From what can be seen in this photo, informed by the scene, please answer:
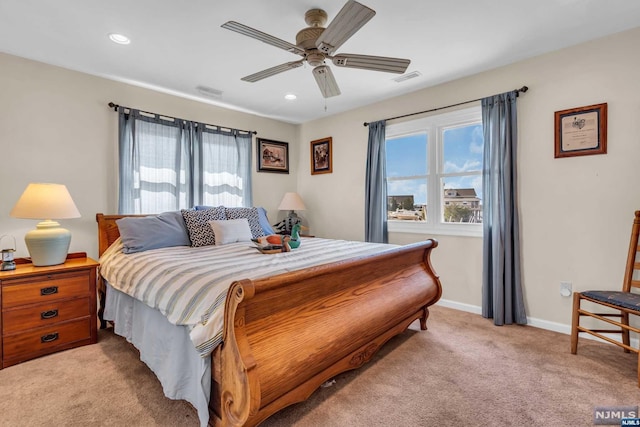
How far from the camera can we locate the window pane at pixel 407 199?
372cm

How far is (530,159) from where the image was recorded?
9.39 ft

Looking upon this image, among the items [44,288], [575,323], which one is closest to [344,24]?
[575,323]

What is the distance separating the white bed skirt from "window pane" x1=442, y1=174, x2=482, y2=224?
296 centimetres

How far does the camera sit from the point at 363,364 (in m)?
2.08

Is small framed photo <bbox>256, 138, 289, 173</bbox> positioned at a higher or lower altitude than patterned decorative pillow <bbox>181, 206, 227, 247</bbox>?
higher

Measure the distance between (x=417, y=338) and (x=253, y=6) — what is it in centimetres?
280

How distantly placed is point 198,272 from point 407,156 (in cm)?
293

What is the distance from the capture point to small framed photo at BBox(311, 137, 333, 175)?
180 inches

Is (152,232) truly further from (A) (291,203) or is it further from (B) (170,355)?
(A) (291,203)

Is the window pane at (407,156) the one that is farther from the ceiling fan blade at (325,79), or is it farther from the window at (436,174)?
the ceiling fan blade at (325,79)

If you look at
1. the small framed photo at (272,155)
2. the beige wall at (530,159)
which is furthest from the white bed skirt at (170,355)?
the small framed photo at (272,155)

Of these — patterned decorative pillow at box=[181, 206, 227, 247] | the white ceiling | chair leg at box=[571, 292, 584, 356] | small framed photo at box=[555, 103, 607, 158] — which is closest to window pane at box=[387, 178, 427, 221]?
the white ceiling

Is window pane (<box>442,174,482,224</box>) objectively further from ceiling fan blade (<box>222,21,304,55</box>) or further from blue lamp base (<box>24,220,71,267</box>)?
blue lamp base (<box>24,220,71,267</box>)

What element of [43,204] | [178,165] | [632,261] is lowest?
[632,261]
